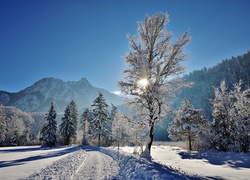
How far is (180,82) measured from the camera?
13789 mm

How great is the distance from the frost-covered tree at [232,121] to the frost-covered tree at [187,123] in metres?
4.35

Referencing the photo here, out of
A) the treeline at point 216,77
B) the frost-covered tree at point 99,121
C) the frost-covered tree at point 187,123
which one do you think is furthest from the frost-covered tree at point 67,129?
the treeline at point 216,77

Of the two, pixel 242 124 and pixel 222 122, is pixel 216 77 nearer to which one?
pixel 222 122

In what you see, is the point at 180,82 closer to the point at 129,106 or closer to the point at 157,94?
the point at 157,94

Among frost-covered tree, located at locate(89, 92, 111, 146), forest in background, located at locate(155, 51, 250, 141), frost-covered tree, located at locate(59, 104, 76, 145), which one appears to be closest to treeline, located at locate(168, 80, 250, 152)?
frost-covered tree, located at locate(89, 92, 111, 146)

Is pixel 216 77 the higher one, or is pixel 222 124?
pixel 216 77

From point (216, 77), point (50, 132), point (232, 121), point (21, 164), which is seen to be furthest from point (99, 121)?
point (216, 77)

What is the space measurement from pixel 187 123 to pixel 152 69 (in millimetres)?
21053

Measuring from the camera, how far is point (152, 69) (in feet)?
44.5

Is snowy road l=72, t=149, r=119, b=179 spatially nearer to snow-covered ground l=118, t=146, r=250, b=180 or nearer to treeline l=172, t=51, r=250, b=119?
snow-covered ground l=118, t=146, r=250, b=180

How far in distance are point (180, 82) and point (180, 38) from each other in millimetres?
3450

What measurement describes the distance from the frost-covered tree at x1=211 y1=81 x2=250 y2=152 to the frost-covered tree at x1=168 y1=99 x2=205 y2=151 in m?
4.35

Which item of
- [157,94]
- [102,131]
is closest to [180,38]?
[157,94]

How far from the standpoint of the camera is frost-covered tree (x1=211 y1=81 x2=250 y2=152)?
2123 cm
